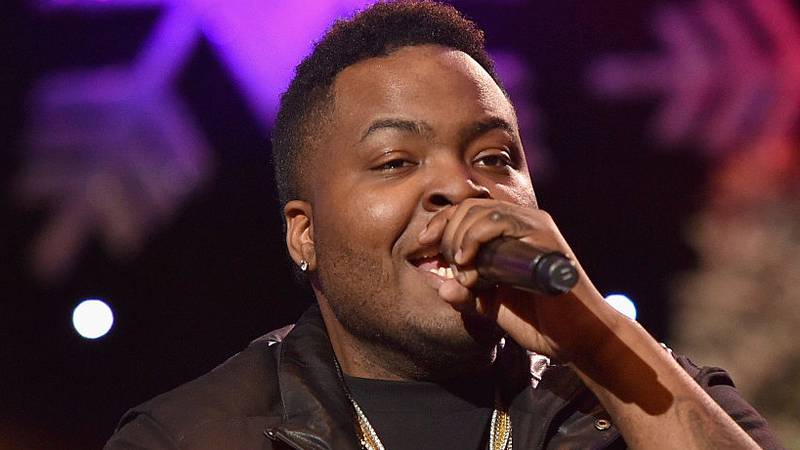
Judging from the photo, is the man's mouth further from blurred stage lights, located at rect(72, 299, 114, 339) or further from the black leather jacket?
blurred stage lights, located at rect(72, 299, 114, 339)

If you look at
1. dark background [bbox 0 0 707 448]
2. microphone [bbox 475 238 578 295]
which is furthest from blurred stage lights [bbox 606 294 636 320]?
microphone [bbox 475 238 578 295]

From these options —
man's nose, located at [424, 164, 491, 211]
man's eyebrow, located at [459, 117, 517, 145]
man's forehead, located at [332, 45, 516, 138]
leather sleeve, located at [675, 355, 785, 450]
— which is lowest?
leather sleeve, located at [675, 355, 785, 450]

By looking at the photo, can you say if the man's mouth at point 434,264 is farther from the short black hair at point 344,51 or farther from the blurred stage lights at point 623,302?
the blurred stage lights at point 623,302

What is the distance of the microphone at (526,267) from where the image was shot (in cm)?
139

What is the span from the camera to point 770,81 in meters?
3.93

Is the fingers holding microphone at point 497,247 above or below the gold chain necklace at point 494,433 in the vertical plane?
above

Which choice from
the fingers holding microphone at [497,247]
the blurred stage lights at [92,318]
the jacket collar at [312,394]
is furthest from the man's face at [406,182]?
the blurred stage lights at [92,318]

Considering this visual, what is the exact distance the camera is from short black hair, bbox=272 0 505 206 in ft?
7.70

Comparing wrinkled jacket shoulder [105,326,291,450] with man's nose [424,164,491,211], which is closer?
man's nose [424,164,491,211]

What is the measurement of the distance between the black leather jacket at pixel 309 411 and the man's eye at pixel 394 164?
45 cm

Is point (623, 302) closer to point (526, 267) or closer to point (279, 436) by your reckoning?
point (279, 436)

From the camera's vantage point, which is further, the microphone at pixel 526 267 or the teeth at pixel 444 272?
the teeth at pixel 444 272

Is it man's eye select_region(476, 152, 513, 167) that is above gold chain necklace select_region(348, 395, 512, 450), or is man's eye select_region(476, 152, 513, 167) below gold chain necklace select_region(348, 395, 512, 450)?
above

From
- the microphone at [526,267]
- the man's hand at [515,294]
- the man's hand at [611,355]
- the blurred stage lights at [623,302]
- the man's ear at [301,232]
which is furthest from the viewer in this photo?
the blurred stage lights at [623,302]
